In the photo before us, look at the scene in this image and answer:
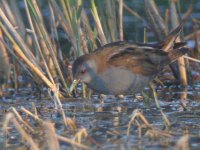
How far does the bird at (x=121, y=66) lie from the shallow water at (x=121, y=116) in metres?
0.24

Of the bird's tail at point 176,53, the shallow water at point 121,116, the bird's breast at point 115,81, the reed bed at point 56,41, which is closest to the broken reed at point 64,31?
the reed bed at point 56,41

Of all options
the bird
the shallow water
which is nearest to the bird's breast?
the bird

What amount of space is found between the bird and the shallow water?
24 cm

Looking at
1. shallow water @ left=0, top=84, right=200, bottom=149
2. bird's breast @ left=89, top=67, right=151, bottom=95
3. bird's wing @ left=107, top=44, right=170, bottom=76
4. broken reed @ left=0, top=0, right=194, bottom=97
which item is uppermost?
broken reed @ left=0, top=0, right=194, bottom=97

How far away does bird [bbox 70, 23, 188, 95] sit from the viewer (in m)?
6.57

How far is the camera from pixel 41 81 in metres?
7.37

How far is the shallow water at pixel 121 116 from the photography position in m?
5.24

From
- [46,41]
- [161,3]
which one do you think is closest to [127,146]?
[46,41]

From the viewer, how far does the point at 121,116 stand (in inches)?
251

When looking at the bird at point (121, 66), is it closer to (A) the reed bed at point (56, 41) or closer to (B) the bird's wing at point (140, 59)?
(B) the bird's wing at point (140, 59)

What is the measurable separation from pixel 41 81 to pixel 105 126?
1.60 metres

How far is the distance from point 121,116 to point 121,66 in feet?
1.69

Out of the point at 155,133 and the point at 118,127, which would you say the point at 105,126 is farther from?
the point at 155,133

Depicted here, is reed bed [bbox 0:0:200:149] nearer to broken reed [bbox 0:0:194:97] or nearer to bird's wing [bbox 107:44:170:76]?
broken reed [bbox 0:0:194:97]
